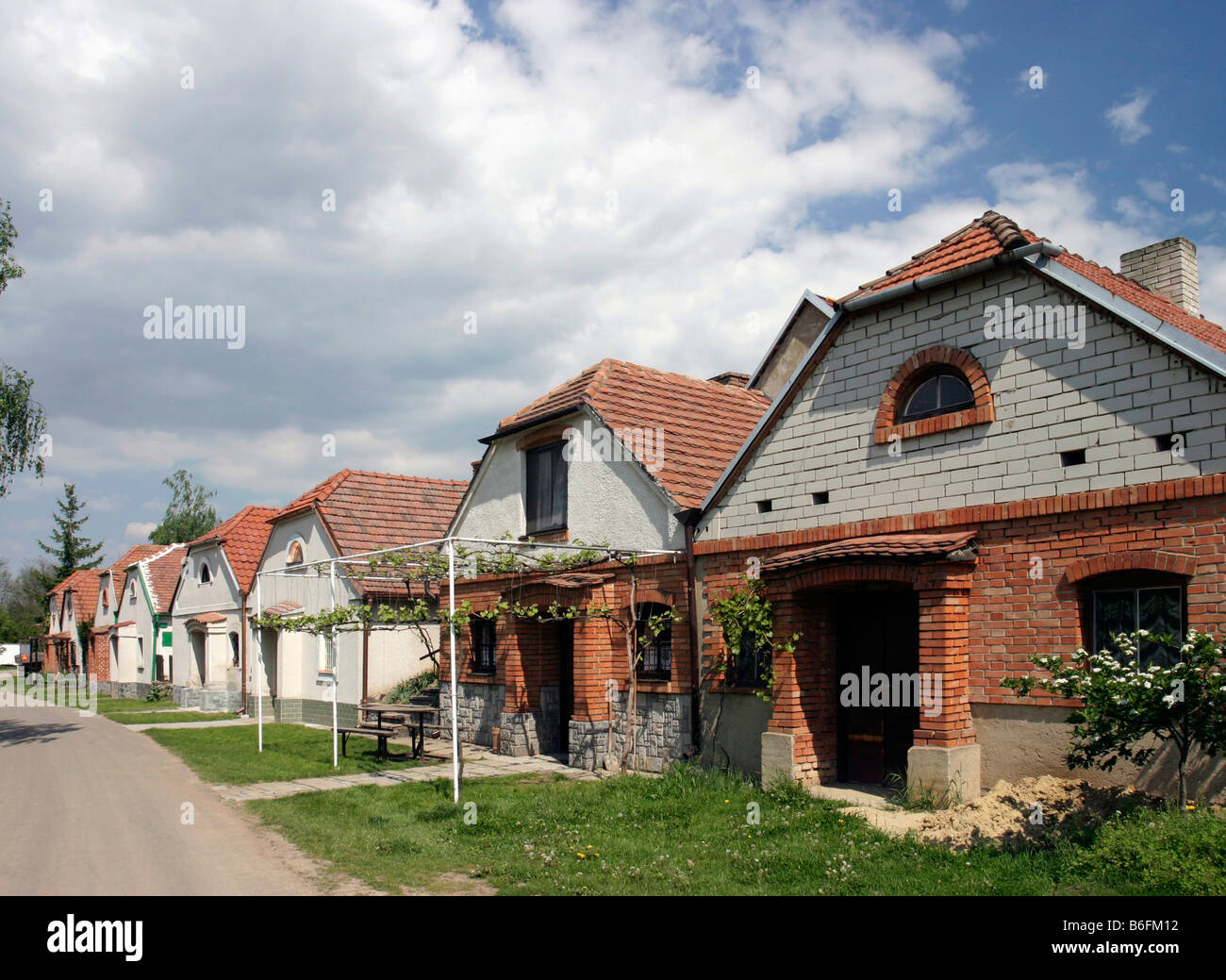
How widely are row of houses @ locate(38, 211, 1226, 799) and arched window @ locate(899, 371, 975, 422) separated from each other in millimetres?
28

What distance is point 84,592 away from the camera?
5003 cm

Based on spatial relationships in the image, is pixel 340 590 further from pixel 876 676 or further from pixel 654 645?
pixel 876 676

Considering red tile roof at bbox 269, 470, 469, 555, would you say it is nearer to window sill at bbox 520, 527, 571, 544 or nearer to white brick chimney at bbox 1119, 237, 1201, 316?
window sill at bbox 520, 527, 571, 544

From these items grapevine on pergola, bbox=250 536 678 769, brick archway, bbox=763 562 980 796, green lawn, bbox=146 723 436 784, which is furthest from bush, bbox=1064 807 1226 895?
green lawn, bbox=146 723 436 784

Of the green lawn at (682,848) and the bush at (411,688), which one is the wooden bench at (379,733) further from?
the bush at (411,688)

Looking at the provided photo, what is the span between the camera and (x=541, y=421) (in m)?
15.8

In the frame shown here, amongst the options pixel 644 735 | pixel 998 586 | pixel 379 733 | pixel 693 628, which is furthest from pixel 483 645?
pixel 998 586

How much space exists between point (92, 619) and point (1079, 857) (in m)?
51.7

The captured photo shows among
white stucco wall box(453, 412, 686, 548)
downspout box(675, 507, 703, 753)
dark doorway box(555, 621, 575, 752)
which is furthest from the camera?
dark doorway box(555, 621, 575, 752)

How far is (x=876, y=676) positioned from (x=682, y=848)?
3.74 m

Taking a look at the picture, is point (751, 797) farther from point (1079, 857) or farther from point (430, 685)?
point (430, 685)

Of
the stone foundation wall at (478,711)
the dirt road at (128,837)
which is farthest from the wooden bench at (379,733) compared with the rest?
the dirt road at (128,837)

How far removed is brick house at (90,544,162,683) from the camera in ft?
137
